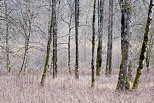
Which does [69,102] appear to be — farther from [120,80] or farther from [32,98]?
[120,80]

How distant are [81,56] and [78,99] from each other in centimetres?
3539

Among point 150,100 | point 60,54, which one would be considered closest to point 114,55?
point 60,54

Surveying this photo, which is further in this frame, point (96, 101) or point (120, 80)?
point (120, 80)

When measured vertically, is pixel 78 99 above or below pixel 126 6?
below

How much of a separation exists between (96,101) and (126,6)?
4.72 meters

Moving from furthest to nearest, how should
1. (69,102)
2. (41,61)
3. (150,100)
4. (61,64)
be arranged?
(61,64), (41,61), (150,100), (69,102)

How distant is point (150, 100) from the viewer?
294 inches

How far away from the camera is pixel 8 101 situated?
7.11 m

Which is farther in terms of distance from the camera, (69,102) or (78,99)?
(78,99)

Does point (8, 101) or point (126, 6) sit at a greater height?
point (126, 6)

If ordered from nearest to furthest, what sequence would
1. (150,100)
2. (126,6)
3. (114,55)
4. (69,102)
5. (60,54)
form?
(69,102) < (150,100) < (126,6) < (60,54) < (114,55)

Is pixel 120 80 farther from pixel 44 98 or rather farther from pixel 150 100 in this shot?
pixel 44 98

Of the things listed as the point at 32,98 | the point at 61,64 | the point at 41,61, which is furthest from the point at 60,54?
the point at 32,98

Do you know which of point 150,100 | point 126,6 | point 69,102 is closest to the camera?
point 69,102
